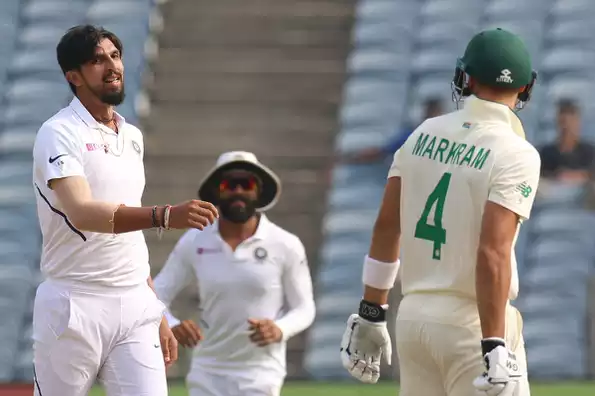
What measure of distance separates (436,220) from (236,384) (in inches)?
96.2

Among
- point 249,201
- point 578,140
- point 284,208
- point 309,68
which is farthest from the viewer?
point 309,68

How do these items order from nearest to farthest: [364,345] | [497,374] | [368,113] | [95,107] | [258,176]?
[497,374]
[364,345]
[95,107]
[258,176]
[368,113]

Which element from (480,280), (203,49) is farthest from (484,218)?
(203,49)

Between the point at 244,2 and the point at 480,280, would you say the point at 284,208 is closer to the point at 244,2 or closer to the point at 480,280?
the point at 244,2

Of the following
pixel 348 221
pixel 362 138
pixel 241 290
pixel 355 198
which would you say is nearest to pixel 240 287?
pixel 241 290

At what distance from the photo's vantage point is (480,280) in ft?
13.7

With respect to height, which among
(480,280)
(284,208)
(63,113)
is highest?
(63,113)

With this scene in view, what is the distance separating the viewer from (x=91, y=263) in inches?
190

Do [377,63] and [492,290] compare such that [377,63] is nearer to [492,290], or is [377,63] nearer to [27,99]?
[27,99]

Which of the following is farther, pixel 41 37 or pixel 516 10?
pixel 41 37

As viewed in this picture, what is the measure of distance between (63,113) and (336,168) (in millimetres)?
7502

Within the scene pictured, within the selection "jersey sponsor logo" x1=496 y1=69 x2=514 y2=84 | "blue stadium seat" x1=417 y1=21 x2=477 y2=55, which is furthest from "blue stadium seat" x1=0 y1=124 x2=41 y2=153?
"jersey sponsor logo" x1=496 y1=69 x2=514 y2=84

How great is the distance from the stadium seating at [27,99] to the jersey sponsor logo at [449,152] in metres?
7.69

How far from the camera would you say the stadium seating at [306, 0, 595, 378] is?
11469mm
